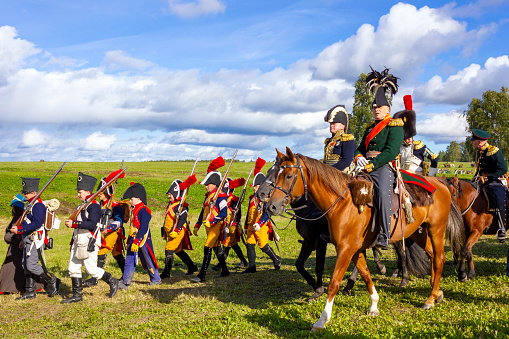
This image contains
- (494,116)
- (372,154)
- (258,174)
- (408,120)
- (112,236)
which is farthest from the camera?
(494,116)

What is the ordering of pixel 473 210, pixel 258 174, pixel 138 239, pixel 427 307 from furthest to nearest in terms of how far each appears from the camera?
pixel 258 174 < pixel 473 210 < pixel 138 239 < pixel 427 307

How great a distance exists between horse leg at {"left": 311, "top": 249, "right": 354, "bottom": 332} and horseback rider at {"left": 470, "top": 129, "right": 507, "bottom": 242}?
513cm

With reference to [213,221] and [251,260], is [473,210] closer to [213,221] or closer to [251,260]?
[251,260]

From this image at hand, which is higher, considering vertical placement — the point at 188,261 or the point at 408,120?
the point at 408,120

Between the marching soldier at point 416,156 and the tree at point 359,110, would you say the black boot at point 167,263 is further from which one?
the tree at point 359,110

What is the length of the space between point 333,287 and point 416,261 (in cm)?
358

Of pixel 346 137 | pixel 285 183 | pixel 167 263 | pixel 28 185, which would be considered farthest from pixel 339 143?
pixel 28 185

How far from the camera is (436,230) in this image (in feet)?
23.2

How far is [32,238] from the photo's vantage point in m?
8.06

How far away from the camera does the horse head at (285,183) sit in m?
5.44

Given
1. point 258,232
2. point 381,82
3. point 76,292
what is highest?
point 381,82

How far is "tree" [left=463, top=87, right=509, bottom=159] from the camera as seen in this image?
44209 millimetres

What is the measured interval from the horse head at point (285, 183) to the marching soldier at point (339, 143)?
180 centimetres

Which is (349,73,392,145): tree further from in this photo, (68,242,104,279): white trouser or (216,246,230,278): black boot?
(68,242,104,279): white trouser
